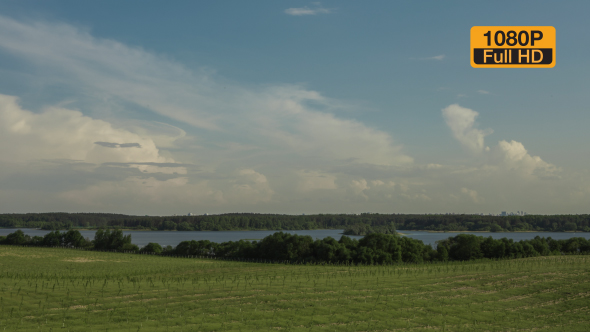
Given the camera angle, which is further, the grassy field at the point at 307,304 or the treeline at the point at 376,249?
the treeline at the point at 376,249

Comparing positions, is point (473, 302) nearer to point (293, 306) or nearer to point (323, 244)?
point (293, 306)

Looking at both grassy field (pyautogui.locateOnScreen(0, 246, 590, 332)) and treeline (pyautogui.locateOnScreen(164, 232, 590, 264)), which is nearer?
grassy field (pyautogui.locateOnScreen(0, 246, 590, 332))

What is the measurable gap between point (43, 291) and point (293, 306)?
28940 mm

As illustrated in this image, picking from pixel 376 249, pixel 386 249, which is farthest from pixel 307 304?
pixel 386 249

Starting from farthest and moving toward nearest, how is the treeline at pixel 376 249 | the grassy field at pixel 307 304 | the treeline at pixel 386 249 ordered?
1. the treeline at pixel 376 249
2. the treeline at pixel 386 249
3. the grassy field at pixel 307 304

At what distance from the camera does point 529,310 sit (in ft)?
141

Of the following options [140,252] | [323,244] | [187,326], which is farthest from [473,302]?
[140,252]

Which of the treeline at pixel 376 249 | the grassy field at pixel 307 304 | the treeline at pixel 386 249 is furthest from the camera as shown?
the treeline at pixel 376 249

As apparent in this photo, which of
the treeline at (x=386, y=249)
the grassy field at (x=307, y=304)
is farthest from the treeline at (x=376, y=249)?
the grassy field at (x=307, y=304)

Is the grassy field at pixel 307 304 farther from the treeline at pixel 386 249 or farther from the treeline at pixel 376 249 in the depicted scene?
the treeline at pixel 376 249

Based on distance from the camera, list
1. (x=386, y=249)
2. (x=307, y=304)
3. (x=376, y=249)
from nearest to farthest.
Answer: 1. (x=307, y=304)
2. (x=376, y=249)
3. (x=386, y=249)

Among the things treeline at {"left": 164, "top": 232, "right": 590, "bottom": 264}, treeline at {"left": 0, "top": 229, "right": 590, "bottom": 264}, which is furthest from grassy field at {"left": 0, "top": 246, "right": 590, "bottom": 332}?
treeline at {"left": 0, "top": 229, "right": 590, "bottom": 264}

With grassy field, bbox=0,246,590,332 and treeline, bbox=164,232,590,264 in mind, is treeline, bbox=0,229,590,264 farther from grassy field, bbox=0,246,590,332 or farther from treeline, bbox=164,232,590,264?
grassy field, bbox=0,246,590,332

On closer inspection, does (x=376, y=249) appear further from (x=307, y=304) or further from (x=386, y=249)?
(x=307, y=304)
